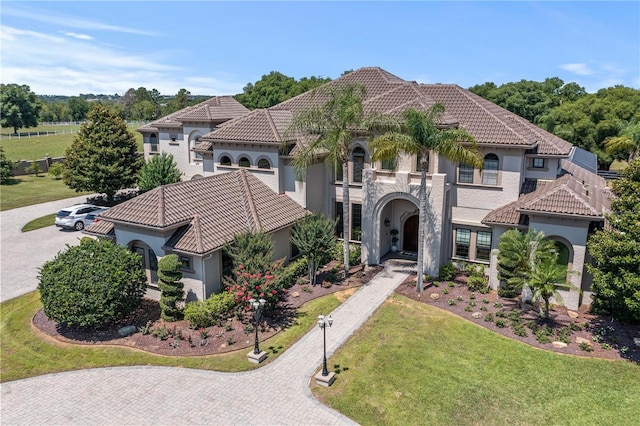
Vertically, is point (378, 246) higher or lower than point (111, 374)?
higher

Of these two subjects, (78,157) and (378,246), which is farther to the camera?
(78,157)

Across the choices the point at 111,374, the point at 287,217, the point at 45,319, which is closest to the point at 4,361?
the point at 45,319

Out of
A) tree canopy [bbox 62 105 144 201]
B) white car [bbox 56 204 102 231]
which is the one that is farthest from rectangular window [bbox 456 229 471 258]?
tree canopy [bbox 62 105 144 201]

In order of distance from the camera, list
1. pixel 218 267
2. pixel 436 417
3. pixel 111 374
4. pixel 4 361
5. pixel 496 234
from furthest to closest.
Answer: pixel 496 234 < pixel 218 267 < pixel 4 361 < pixel 111 374 < pixel 436 417

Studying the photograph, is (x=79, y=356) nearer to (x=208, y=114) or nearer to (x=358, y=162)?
(x=358, y=162)

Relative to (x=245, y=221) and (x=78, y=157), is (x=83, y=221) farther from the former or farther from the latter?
(x=245, y=221)

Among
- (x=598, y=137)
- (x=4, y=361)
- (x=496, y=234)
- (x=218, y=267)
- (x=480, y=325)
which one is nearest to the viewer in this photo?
(x=4, y=361)

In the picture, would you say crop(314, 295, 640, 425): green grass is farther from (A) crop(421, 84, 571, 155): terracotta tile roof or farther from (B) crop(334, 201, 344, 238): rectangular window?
(B) crop(334, 201, 344, 238): rectangular window

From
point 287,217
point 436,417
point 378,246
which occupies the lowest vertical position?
point 436,417
